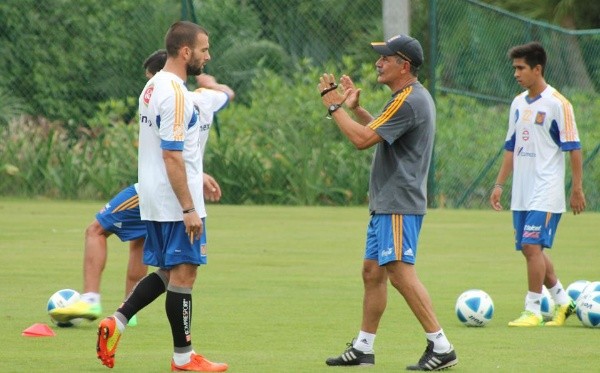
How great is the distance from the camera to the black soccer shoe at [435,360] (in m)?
8.23

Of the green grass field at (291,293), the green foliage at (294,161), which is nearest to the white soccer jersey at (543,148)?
the green grass field at (291,293)

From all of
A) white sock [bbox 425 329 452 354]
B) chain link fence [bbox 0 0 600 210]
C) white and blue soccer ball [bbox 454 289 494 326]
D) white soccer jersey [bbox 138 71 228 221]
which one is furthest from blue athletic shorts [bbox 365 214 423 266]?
chain link fence [bbox 0 0 600 210]

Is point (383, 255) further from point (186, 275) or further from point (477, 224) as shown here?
point (477, 224)

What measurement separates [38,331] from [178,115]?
2349 millimetres

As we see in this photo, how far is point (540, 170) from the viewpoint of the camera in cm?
1102

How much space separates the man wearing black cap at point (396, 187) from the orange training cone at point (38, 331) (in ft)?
7.23

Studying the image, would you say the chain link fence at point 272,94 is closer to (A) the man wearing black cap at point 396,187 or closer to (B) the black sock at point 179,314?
(A) the man wearing black cap at point 396,187

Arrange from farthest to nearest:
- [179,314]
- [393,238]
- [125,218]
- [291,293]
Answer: [291,293] → [125,218] → [393,238] → [179,314]

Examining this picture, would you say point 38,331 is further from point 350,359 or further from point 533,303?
point 533,303

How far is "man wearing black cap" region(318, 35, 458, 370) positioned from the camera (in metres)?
8.26

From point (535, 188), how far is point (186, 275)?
12.5ft

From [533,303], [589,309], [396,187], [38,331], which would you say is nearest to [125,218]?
[38,331]

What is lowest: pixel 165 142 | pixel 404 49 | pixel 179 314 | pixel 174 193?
pixel 179 314

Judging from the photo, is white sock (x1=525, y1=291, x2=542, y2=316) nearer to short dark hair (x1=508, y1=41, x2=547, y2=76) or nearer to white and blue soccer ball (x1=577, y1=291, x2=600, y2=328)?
white and blue soccer ball (x1=577, y1=291, x2=600, y2=328)
